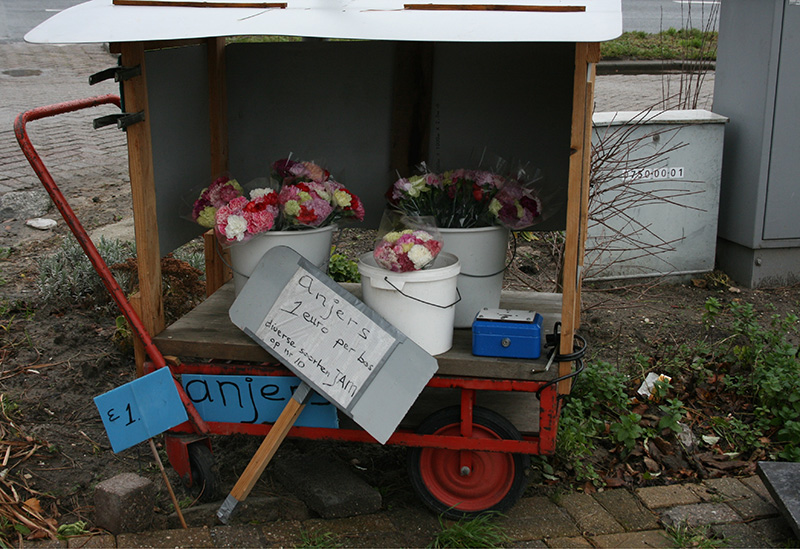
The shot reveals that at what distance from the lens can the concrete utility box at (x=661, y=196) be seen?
4.68 metres

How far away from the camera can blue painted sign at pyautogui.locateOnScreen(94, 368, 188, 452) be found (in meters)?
2.63

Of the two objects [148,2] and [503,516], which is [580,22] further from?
[503,516]

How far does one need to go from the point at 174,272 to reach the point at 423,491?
1887 mm

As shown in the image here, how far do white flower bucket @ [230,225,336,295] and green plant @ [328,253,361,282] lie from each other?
1.37 meters

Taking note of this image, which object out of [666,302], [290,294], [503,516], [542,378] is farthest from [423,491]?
[666,302]

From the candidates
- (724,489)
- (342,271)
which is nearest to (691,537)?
(724,489)

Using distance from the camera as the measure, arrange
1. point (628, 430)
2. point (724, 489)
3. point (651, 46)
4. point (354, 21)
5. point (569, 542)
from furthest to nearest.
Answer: point (651, 46)
point (628, 430)
point (724, 489)
point (569, 542)
point (354, 21)

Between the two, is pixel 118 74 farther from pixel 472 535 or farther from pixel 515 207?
pixel 472 535

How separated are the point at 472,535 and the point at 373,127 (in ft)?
5.98

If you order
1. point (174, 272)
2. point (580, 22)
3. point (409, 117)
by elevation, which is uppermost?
point (580, 22)

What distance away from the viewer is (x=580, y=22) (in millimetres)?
2219

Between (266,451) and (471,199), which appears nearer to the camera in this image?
(266,451)

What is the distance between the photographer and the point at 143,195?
273 centimetres

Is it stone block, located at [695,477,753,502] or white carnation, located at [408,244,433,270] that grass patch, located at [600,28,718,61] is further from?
white carnation, located at [408,244,433,270]
